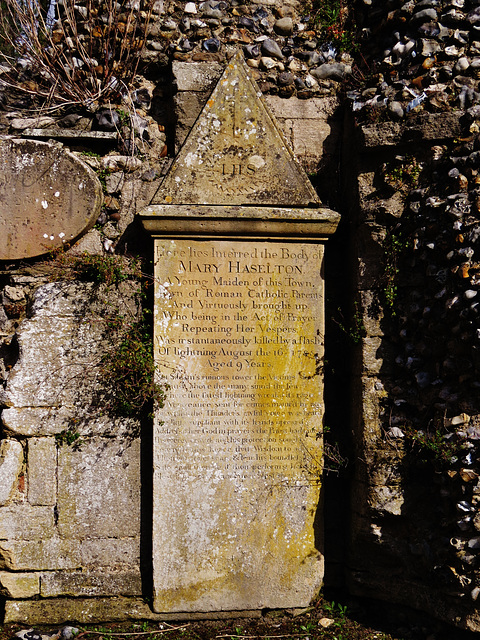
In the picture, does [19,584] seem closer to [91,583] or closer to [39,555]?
[39,555]

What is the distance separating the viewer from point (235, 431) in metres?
3.47

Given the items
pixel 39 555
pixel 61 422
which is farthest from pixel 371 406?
pixel 39 555

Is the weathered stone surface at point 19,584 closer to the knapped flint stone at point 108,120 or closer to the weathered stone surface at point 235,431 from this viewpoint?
the weathered stone surface at point 235,431

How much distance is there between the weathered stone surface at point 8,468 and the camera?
339 centimetres

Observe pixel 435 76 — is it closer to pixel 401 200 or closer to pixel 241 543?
pixel 401 200

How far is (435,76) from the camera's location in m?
3.48

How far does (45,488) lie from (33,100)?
2.56 m

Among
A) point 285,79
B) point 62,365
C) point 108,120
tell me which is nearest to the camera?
point 62,365

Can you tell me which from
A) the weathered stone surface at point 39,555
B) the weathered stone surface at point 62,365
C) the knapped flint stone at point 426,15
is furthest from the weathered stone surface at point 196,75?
the weathered stone surface at point 39,555

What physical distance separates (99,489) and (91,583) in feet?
1.86

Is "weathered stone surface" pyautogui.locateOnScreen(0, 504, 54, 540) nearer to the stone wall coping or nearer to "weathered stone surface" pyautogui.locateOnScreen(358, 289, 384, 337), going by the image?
"weathered stone surface" pyautogui.locateOnScreen(358, 289, 384, 337)

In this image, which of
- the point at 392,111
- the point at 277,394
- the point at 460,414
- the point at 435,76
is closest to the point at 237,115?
the point at 392,111

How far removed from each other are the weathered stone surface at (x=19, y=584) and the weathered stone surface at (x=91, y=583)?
0.15ft

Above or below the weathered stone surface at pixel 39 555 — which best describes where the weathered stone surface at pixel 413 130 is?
above
